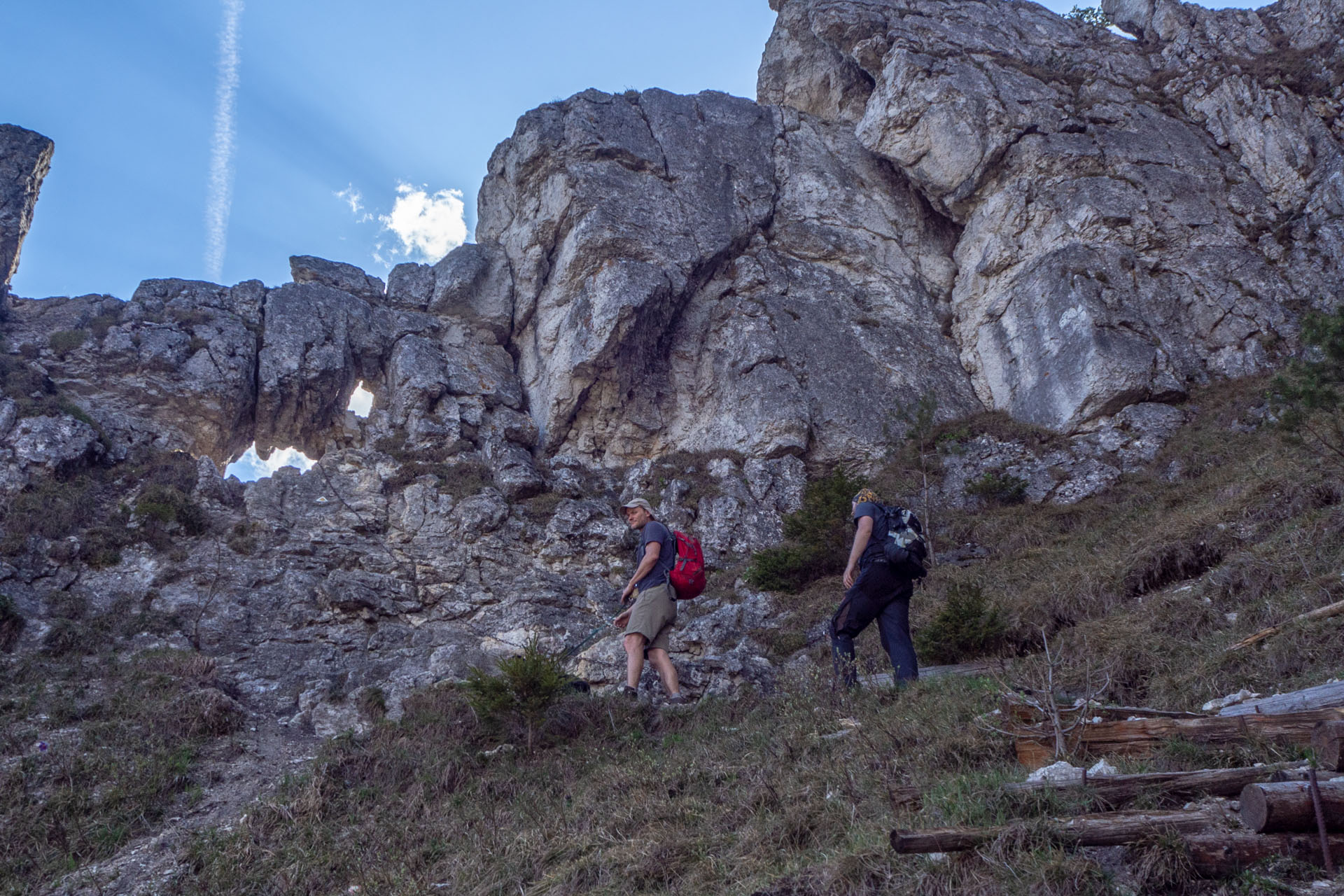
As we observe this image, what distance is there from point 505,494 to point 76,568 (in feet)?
27.1

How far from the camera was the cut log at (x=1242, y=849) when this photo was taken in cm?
274

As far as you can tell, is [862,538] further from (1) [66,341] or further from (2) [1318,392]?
(1) [66,341]

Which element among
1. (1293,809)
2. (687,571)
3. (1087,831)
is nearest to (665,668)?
(687,571)

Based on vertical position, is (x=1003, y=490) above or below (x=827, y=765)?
above

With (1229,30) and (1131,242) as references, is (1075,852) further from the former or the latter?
(1229,30)

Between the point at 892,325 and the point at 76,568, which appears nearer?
the point at 76,568

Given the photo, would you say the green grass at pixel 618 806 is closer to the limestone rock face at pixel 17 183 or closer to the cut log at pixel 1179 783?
the cut log at pixel 1179 783

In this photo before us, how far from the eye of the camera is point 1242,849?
2803 mm

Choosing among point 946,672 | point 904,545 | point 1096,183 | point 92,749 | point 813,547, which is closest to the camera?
point 904,545

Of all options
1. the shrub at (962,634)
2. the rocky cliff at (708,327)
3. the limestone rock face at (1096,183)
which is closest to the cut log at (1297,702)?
the shrub at (962,634)

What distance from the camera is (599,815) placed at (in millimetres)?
5023

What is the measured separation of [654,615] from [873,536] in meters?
2.38

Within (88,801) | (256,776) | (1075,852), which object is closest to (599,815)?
(1075,852)

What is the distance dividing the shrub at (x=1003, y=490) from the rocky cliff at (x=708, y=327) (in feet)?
1.73
